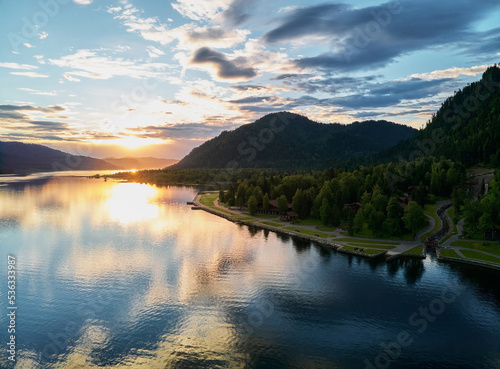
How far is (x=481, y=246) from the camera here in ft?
258

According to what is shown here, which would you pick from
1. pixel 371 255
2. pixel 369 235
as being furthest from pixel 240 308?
pixel 369 235

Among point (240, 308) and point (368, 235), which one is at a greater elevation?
point (368, 235)

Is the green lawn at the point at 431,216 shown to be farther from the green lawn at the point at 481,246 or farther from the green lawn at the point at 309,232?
the green lawn at the point at 309,232

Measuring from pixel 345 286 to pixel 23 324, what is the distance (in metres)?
53.3

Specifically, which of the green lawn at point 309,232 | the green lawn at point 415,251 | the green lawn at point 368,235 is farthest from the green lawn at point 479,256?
the green lawn at point 309,232

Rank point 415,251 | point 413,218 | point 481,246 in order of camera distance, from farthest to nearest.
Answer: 1. point 413,218
2. point 415,251
3. point 481,246

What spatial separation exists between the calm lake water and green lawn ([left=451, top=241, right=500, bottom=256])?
36.5 feet

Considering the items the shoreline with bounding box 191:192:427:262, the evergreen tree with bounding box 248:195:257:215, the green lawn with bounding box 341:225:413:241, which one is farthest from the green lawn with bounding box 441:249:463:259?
the evergreen tree with bounding box 248:195:257:215

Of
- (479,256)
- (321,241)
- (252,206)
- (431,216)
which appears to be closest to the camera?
(479,256)

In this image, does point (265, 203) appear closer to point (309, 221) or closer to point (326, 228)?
point (309, 221)

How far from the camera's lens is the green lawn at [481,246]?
2978 inches

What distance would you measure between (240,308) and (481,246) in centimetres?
6367

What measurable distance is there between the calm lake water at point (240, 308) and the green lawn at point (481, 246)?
11123mm

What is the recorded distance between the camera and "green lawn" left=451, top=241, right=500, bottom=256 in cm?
7565
